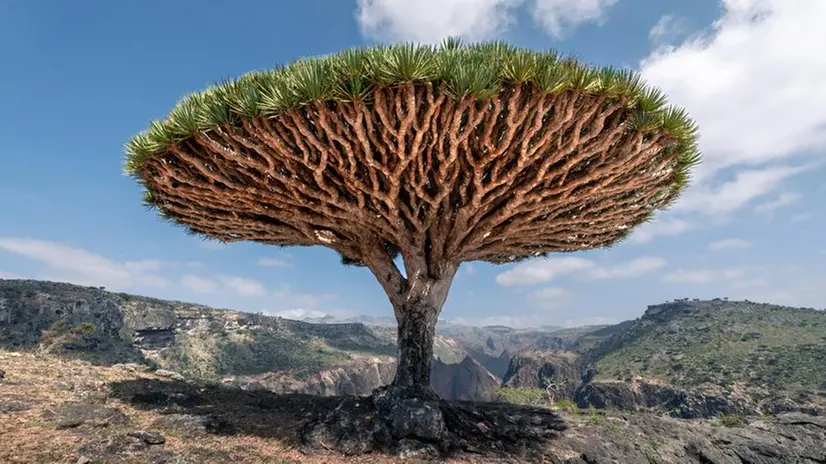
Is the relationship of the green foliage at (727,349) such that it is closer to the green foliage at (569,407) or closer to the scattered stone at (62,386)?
the green foliage at (569,407)

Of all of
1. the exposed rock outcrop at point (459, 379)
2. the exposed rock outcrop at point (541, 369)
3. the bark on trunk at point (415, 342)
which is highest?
the bark on trunk at point (415, 342)

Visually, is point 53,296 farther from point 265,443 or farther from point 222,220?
point 265,443

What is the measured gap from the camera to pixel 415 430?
24.1 ft

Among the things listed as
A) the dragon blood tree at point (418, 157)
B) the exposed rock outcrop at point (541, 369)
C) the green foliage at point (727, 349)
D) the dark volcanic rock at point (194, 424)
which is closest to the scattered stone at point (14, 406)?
the dark volcanic rock at point (194, 424)

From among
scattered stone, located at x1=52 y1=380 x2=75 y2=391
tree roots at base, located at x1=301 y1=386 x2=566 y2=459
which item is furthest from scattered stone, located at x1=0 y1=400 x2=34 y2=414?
tree roots at base, located at x1=301 y1=386 x2=566 y2=459

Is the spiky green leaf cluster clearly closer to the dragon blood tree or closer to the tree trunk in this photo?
the dragon blood tree

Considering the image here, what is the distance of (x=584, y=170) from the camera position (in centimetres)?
855

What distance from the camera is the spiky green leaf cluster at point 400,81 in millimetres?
6490

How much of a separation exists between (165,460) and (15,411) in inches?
152

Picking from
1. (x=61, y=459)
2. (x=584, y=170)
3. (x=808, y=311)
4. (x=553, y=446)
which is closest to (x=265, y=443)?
(x=61, y=459)

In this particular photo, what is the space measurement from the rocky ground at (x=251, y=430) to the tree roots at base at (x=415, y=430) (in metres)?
0.05

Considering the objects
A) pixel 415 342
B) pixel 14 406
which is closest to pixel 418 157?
pixel 415 342

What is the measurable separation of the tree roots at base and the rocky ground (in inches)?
2.1

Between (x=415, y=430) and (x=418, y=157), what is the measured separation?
184 inches
